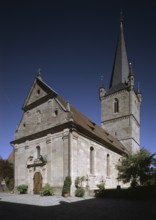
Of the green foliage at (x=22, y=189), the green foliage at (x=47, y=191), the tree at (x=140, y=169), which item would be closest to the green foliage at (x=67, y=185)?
the green foliage at (x=47, y=191)

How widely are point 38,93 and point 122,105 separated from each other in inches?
747

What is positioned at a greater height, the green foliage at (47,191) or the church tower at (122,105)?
the church tower at (122,105)

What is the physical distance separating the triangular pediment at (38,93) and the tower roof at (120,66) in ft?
66.9

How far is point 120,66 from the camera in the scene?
141ft

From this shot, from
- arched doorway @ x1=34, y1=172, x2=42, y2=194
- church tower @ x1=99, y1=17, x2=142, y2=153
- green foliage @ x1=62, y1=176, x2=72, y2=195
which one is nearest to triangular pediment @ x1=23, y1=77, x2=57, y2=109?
arched doorway @ x1=34, y1=172, x2=42, y2=194

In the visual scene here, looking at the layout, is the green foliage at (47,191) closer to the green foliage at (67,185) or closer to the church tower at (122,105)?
the green foliage at (67,185)

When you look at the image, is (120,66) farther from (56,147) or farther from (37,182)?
(37,182)

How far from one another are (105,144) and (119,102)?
50.5ft

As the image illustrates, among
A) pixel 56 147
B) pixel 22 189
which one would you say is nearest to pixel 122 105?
pixel 56 147

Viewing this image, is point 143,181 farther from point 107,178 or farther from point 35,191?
point 35,191

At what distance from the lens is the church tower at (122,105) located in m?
37.7

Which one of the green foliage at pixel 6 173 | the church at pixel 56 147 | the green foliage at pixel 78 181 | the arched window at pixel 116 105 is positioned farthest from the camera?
the arched window at pixel 116 105

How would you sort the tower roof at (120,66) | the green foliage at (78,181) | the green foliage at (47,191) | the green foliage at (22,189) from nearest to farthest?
1. the green foliage at (78,181)
2. the green foliage at (47,191)
3. the green foliage at (22,189)
4. the tower roof at (120,66)

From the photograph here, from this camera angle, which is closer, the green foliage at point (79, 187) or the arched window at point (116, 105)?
the green foliage at point (79, 187)
